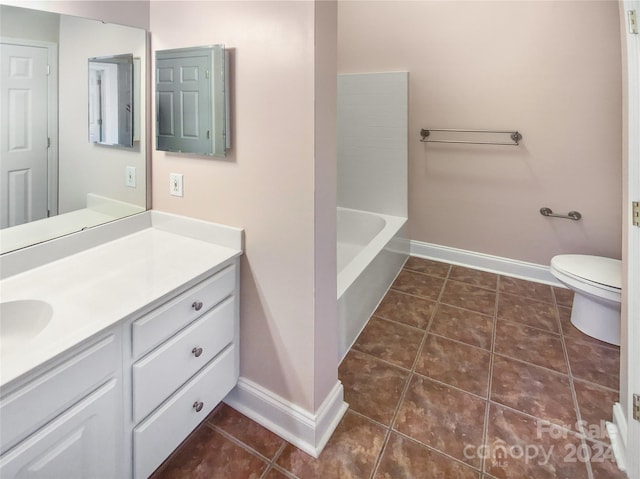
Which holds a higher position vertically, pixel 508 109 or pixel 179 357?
pixel 508 109

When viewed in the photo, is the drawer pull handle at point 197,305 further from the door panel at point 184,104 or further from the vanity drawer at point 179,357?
the door panel at point 184,104

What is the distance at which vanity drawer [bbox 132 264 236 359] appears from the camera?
1124 millimetres

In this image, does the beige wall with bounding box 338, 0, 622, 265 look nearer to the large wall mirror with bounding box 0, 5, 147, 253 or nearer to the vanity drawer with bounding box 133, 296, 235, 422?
the large wall mirror with bounding box 0, 5, 147, 253

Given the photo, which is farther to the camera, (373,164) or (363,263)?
(373,164)

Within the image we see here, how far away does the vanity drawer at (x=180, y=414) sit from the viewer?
118cm

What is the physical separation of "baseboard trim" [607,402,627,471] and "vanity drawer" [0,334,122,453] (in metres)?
1.83

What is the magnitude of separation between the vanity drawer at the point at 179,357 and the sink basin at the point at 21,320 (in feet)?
1.01

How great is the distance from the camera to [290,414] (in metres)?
1.51

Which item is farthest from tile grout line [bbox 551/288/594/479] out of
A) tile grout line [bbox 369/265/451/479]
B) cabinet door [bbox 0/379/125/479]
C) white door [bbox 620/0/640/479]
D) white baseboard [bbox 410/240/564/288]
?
cabinet door [bbox 0/379/125/479]

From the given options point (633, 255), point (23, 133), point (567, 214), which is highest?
point (23, 133)

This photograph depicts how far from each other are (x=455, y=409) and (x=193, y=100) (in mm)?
1754

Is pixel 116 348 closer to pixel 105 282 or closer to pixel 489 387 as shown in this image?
pixel 105 282

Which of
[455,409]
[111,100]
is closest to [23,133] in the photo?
[111,100]

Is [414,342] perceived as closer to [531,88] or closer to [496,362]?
[496,362]
